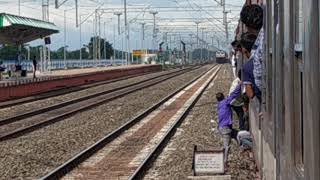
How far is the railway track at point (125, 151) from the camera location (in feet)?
36.4

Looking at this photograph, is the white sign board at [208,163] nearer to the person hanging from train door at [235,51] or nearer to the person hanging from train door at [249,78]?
the person hanging from train door at [235,51]

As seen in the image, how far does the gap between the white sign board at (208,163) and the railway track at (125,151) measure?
1268 millimetres

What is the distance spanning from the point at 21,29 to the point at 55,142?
98.1ft

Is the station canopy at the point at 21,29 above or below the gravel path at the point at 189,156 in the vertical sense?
above

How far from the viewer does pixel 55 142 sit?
1573 centimetres

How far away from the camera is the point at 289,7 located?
11.8 ft

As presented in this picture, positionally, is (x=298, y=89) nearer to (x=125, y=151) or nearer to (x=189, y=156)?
(x=189, y=156)

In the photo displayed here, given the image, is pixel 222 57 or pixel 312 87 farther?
pixel 222 57

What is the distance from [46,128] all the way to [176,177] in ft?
28.2

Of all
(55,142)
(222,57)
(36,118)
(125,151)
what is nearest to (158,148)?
(125,151)

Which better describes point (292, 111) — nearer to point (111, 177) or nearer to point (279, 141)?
point (279, 141)

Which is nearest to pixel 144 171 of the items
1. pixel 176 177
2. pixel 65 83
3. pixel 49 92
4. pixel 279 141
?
pixel 176 177

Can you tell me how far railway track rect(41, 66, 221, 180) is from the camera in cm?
1109

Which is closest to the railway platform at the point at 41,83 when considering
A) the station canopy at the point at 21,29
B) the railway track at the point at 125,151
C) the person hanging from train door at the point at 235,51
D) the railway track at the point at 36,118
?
the station canopy at the point at 21,29
